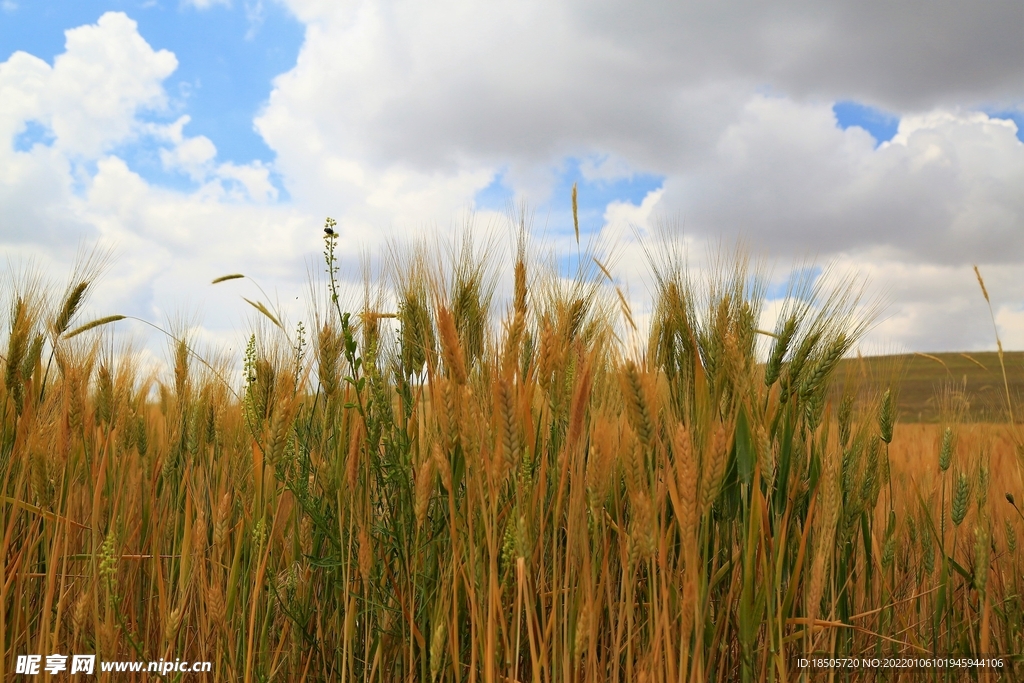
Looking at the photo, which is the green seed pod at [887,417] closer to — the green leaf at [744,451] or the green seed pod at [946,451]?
the green seed pod at [946,451]

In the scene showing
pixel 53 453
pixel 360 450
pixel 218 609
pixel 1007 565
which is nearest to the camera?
pixel 218 609

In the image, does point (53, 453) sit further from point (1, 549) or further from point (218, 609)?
point (218, 609)

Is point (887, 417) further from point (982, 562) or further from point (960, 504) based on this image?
point (982, 562)

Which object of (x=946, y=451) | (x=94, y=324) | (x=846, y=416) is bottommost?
(x=946, y=451)

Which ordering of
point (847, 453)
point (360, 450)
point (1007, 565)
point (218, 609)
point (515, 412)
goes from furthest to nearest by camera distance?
point (1007, 565) → point (847, 453) → point (360, 450) → point (218, 609) → point (515, 412)

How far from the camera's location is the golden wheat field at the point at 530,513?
1.33 metres

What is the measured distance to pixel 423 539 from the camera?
5.13 feet

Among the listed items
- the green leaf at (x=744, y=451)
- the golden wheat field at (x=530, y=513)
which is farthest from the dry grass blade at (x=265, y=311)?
the green leaf at (x=744, y=451)

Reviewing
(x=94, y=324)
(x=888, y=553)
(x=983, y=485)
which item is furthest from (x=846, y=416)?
(x=94, y=324)

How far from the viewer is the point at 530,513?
1.42 metres

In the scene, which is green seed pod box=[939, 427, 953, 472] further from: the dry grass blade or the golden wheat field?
the dry grass blade

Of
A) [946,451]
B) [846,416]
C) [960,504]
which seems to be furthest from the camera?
[946,451]

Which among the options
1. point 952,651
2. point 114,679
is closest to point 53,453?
point 114,679

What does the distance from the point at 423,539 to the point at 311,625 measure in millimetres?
569
